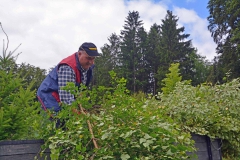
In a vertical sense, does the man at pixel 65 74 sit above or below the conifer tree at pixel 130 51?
below

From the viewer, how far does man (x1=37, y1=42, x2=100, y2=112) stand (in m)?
2.55

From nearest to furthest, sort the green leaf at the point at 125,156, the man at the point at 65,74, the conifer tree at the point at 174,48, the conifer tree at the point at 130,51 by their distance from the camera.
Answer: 1. the green leaf at the point at 125,156
2. the man at the point at 65,74
3. the conifer tree at the point at 174,48
4. the conifer tree at the point at 130,51

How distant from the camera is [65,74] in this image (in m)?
2.54

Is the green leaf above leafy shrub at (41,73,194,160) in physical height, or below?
below

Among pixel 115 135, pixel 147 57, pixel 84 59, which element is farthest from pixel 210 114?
pixel 147 57

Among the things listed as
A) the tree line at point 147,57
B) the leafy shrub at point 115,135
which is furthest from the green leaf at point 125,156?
the tree line at point 147,57

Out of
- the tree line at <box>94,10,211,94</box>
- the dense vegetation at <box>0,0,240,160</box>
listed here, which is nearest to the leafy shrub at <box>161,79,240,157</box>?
the dense vegetation at <box>0,0,240,160</box>

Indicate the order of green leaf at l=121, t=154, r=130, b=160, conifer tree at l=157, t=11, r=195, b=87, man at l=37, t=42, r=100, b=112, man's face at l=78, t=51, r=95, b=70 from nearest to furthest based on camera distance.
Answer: green leaf at l=121, t=154, r=130, b=160, man at l=37, t=42, r=100, b=112, man's face at l=78, t=51, r=95, b=70, conifer tree at l=157, t=11, r=195, b=87

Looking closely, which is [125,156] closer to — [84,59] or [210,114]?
[84,59]

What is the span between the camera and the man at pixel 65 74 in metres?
2.55

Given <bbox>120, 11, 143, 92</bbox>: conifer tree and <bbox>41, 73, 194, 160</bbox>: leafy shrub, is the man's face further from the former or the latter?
<bbox>120, 11, 143, 92</bbox>: conifer tree

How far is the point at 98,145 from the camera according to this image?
6.30 feet

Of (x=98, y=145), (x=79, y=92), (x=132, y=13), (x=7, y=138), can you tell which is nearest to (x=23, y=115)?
(x=7, y=138)

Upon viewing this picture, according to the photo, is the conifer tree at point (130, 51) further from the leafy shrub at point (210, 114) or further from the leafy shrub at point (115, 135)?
the leafy shrub at point (115, 135)
